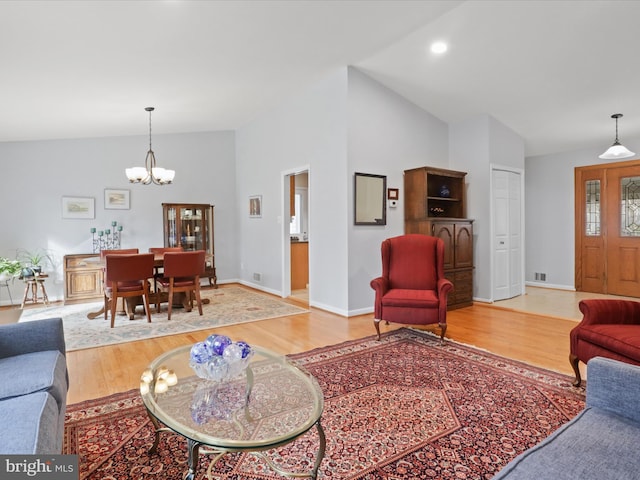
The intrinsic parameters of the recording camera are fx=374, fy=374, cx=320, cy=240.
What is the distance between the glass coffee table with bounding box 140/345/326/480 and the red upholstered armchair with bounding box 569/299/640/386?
183 centimetres

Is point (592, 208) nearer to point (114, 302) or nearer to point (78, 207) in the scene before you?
point (114, 302)

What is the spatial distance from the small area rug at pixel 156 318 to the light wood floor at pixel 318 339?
0.74 ft

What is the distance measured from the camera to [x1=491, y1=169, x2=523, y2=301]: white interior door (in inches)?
212

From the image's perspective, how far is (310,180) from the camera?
17.1 ft

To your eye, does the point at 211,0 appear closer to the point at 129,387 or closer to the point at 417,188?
the point at 129,387

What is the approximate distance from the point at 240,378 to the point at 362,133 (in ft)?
11.8

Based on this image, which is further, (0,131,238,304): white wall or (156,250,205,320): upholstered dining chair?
(0,131,238,304): white wall

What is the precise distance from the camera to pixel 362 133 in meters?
4.65

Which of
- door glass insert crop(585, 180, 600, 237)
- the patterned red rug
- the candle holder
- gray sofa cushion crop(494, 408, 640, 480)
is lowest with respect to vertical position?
the patterned red rug

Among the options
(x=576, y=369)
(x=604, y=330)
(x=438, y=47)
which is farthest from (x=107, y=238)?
(x=604, y=330)

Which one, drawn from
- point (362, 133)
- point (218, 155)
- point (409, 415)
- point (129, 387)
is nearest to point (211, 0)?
point (362, 133)

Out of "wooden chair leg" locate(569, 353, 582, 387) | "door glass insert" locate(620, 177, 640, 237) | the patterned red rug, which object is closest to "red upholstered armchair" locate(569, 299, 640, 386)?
"wooden chair leg" locate(569, 353, 582, 387)

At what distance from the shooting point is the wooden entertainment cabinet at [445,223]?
4.92 meters

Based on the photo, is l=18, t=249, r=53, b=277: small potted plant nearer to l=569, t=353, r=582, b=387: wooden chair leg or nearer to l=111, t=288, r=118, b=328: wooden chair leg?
l=111, t=288, r=118, b=328: wooden chair leg
